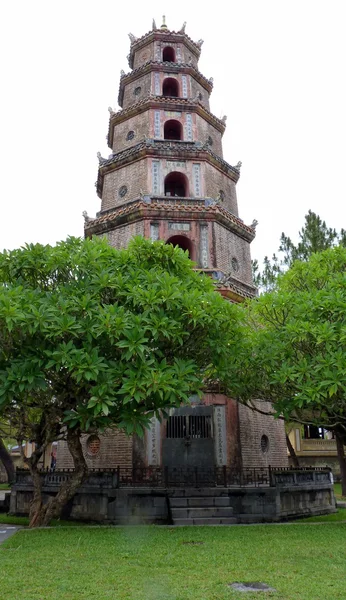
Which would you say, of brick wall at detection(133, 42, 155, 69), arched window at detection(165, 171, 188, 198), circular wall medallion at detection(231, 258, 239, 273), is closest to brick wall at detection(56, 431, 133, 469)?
circular wall medallion at detection(231, 258, 239, 273)

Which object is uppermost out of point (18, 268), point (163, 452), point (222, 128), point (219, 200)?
point (222, 128)

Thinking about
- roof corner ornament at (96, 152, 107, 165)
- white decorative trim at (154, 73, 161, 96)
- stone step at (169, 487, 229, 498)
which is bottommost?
stone step at (169, 487, 229, 498)

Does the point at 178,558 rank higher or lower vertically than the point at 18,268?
lower

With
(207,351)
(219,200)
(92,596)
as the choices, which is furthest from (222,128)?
(92,596)

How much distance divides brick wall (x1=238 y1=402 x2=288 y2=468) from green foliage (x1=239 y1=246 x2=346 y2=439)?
11.2 ft

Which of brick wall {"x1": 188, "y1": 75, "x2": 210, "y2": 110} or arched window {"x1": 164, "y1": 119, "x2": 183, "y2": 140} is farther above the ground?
brick wall {"x1": 188, "y1": 75, "x2": 210, "y2": 110}

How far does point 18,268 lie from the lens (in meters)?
11.6

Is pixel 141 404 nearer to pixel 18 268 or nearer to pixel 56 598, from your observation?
pixel 18 268

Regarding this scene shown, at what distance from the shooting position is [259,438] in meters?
17.9

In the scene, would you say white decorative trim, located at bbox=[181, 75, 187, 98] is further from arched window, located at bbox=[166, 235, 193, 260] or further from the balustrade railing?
the balustrade railing

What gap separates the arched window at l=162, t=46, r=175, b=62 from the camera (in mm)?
25975

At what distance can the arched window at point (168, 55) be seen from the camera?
25975 mm

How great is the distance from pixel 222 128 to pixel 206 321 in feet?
52.6

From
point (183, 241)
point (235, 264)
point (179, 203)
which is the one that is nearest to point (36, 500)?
point (183, 241)
